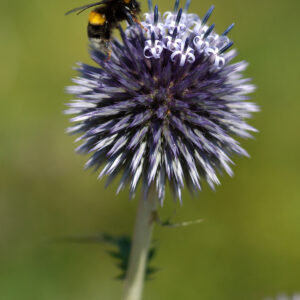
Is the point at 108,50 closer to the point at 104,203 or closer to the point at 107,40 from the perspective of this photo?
the point at 107,40

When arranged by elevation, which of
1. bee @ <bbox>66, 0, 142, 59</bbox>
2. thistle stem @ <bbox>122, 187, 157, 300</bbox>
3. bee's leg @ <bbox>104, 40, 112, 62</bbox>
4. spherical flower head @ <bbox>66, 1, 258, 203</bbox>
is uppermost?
bee @ <bbox>66, 0, 142, 59</bbox>

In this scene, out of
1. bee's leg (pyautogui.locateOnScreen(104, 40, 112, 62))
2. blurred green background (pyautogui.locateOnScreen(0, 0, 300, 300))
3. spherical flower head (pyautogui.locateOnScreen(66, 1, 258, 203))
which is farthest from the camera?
blurred green background (pyautogui.locateOnScreen(0, 0, 300, 300))

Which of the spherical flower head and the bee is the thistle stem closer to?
the spherical flower head

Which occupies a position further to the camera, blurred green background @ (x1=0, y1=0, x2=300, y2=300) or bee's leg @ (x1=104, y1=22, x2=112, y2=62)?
blurred green background @ (x1=0, y1=0, x2=300, y2=300)

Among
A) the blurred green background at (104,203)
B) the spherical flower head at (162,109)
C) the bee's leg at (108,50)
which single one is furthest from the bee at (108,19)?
the blurred green background at (104,203)

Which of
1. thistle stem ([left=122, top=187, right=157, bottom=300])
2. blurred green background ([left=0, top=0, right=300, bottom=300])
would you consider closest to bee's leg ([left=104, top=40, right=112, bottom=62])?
thistle stem ([left=122, top=187, right=157, bottom=300])

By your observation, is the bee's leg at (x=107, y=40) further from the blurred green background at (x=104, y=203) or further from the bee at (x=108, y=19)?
the blurred green background at (x=104, y=203)

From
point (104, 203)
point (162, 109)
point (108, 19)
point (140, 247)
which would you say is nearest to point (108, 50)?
point (108, 19)
